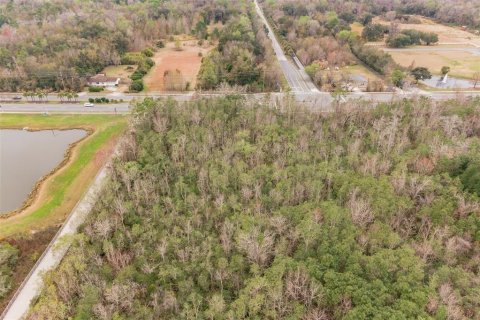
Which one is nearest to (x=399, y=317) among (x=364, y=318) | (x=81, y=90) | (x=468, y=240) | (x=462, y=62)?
(x=364, y=318)

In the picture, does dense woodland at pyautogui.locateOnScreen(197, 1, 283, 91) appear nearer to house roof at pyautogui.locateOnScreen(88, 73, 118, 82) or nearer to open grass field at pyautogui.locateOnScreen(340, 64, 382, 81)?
open grass field at pyautogui.locateOnScreen(340, 64, 382, 81)

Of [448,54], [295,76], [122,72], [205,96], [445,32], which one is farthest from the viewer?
[445,32]

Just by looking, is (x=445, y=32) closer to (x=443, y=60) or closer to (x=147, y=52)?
(x=443, y=60)

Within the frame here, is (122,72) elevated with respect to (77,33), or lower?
lower

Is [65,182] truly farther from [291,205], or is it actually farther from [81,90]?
[81,90]

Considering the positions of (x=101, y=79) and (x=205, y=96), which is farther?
(x=101, y=79)

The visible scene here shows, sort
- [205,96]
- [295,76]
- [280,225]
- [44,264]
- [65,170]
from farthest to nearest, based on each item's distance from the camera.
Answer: [295,76] → [205,96] → [65,170] → [44,264] → [280,225]

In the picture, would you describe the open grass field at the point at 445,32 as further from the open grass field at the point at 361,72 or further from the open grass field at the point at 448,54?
the open grass field at the point at 361,72

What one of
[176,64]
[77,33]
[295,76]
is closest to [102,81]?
[176,64]
